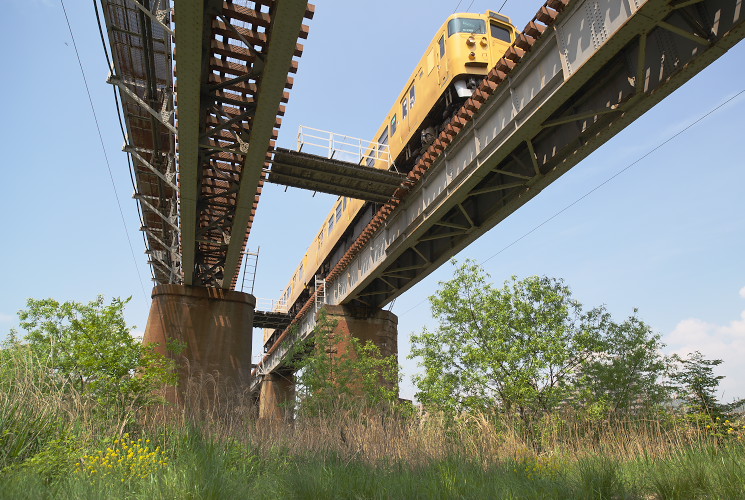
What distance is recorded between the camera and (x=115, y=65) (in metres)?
10.3

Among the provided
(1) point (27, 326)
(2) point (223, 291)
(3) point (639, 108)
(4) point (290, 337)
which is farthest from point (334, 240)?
(3) point (639, 108)

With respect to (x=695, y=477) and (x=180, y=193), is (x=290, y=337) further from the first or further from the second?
(x=695, y=477)

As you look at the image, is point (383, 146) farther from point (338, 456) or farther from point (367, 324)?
point (338, 456)

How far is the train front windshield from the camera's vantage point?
40.6 ft

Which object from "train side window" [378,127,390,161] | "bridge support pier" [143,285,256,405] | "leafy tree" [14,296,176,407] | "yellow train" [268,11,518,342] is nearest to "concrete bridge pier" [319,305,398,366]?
"bridge support pier" [143,285,256,405]

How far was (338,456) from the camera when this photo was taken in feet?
21.9

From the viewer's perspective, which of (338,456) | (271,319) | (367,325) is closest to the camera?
(338,456)

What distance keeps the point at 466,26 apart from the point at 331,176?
537 centimetres

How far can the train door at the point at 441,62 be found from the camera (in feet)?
41.0

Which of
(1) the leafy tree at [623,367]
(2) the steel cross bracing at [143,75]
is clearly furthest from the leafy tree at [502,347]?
(2) the steel cross bracing at [143,75]

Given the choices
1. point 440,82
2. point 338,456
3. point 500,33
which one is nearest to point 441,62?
point 440,82

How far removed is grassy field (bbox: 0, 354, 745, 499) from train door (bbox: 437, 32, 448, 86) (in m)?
8.81

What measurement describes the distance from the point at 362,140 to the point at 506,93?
4.87 m

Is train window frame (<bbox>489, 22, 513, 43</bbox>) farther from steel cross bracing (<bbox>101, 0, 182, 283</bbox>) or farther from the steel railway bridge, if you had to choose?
steel cross bracing (<bbox>101, 0, 182, 283</bbox>)
